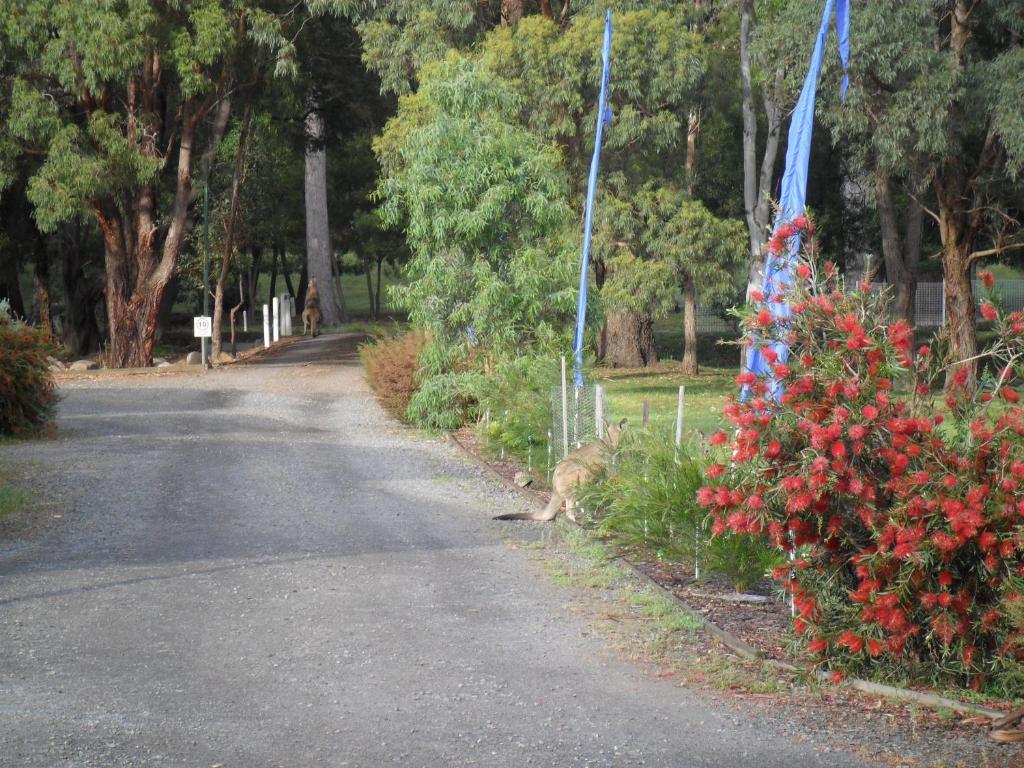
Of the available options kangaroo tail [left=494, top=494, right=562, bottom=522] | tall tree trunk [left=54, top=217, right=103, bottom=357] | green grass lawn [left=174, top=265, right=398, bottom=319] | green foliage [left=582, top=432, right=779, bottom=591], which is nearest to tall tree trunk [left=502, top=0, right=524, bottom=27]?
tall tree trunk [left=54, top=217, right=103, bottom=357]

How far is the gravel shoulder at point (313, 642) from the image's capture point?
628cm

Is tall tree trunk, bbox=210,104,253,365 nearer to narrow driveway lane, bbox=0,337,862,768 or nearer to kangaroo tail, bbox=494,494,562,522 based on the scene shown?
narrow driveway lane, bbox=0,337,862,768

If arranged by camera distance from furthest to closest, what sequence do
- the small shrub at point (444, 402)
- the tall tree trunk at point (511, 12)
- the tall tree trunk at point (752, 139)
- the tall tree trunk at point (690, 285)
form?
the tall tree trunk at point (690, 285), the tall tree trunk at point (511, 12), the tall tree trunk at point (752, 139), the small shrub at point (444, 402)

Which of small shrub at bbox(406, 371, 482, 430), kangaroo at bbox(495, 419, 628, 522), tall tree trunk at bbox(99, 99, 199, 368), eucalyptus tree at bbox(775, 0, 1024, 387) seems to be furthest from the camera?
tall tree trunk at bbox(99, 99, 199, 368)

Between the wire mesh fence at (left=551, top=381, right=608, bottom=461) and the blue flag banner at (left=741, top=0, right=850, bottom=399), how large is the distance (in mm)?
3702

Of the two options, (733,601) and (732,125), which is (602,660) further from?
(732,125)

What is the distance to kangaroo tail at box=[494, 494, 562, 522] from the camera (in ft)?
40.5

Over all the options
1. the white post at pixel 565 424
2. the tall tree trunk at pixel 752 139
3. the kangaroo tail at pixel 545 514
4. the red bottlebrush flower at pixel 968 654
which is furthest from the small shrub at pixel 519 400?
the tall tree trunk at pixel 752 139

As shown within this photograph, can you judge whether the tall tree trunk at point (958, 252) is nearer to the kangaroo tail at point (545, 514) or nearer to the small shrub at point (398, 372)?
the small shrub at point (398, 372)

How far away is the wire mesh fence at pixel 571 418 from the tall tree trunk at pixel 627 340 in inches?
788

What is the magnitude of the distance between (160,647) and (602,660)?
2.65 metres

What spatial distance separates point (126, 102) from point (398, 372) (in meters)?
15.0

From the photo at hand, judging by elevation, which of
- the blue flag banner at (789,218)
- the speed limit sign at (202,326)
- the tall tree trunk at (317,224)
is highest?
the tall tree trunk at (317,224)

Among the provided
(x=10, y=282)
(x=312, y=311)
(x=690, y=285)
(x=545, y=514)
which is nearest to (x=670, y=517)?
(x=545, y=514)
